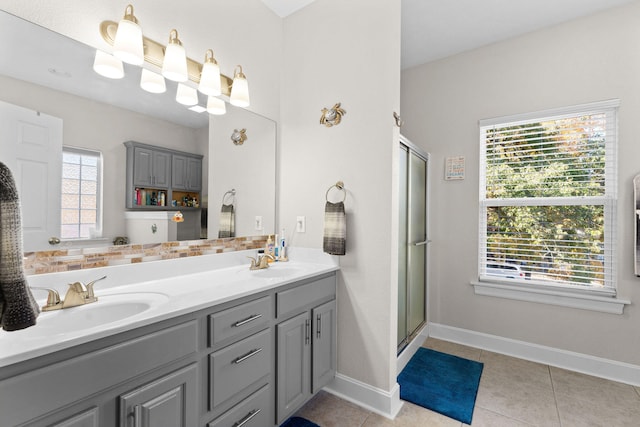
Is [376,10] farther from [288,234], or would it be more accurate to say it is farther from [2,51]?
[2,51]

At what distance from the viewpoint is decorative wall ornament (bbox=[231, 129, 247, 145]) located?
1981 mm

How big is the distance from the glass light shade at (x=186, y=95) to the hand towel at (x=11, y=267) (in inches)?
42.8

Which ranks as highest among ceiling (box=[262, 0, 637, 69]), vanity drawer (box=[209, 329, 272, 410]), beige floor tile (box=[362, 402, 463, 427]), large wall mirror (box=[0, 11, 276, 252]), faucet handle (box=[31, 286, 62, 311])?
ceiling (box=[262, 0, 637, 69])

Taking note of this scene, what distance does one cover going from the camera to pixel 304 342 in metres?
1.69

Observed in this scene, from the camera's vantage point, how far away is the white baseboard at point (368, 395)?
1814 mm

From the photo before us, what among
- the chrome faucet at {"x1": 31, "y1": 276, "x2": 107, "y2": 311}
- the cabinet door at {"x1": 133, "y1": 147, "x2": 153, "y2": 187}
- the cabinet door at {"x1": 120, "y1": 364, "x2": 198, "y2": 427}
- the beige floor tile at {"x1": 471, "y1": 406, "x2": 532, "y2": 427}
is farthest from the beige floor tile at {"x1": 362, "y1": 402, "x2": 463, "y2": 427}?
the cabinet door at {"x1": 133, "y1": 147, "x2": 153, "y2": 187}

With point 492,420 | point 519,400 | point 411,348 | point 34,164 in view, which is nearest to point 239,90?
point 34,164

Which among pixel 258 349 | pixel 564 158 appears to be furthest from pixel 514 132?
pixel 258 349

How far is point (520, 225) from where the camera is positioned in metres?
2.60

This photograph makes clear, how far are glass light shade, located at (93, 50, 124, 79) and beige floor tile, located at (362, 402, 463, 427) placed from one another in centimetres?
229

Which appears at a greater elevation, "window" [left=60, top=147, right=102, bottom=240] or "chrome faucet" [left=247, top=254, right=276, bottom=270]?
"window" [left=60, top=147, right=102, bottom=240]

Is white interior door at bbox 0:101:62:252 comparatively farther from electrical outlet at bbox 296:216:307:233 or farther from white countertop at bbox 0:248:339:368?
electrical outlet at bbox 296:216:307:233

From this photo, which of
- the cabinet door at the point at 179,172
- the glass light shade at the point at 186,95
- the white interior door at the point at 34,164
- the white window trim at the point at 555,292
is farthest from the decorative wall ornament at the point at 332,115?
the white window trim at the point at 555,292

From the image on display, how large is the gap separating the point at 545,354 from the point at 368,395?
164 centimetres
